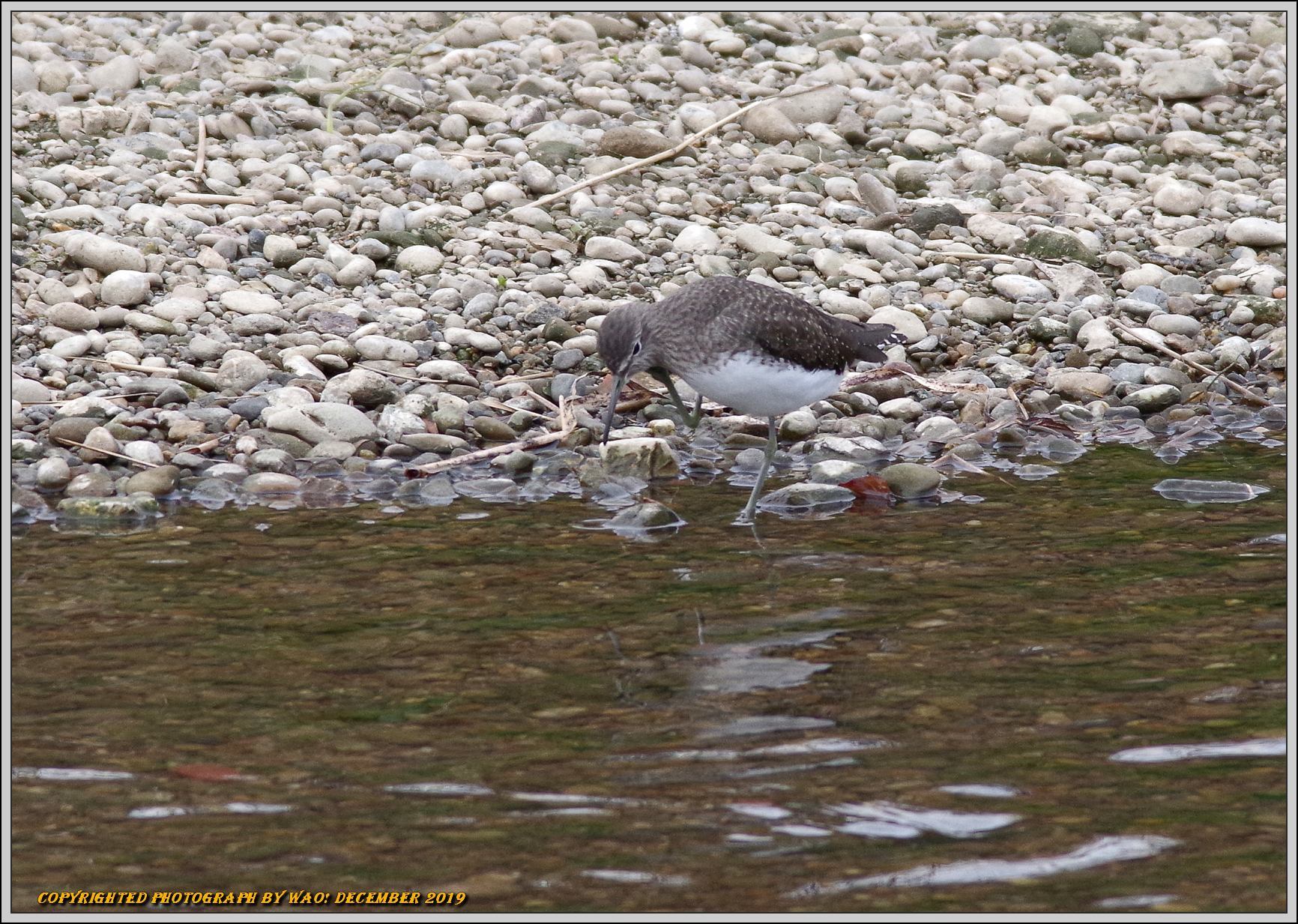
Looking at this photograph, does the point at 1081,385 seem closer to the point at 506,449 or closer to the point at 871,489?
the point at 871,489

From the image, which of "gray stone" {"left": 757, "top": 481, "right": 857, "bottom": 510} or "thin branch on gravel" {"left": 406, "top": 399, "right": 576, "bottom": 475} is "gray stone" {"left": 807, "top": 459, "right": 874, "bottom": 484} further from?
"thin branch on gravel" {"left": 406, "top": 399, "right": 576, "bottom": 475}

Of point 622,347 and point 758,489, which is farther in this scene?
point 622,347

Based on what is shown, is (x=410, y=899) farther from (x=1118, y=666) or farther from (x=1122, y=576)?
(x=1122, y=576)

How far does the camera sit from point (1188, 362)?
10648 mm

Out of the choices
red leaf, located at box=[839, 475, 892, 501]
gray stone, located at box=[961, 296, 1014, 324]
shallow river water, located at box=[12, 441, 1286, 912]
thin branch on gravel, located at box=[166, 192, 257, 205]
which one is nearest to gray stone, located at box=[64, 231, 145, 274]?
thin branch on gravel, located at box=[166, 192, 257, 205]

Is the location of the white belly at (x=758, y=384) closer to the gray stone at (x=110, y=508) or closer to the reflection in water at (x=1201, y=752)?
the gray stone at (x=110, y=508)

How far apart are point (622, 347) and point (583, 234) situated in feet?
11.1

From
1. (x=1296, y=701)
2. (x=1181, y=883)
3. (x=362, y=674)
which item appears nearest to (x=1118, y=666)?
(x=1296, y=701)

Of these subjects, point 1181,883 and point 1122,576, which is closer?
point 1181,883

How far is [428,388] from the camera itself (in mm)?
10016

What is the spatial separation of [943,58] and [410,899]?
12663 mm

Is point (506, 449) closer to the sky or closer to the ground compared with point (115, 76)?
closer to the ground

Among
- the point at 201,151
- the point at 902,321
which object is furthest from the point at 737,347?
the point at 201,151

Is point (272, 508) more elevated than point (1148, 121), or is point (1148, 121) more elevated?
point (1148, 121)
